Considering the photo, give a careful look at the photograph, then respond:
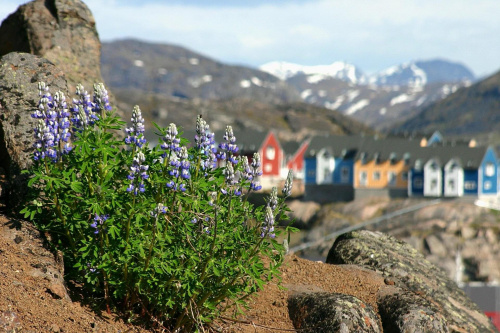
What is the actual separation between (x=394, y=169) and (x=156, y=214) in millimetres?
90097

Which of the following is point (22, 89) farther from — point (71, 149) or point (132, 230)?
point (132, 230)

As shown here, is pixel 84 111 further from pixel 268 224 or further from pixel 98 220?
pixel 268 224

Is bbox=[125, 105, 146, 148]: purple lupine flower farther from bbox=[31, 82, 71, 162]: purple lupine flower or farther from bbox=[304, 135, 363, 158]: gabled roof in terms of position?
bbox=[304, 135, 363, 158]: gabled roof

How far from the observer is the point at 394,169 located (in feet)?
306

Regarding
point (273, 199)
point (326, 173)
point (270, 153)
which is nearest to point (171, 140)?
point (273, 199)

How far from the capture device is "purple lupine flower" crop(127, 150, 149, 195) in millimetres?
6789

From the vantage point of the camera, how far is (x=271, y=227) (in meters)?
6.65

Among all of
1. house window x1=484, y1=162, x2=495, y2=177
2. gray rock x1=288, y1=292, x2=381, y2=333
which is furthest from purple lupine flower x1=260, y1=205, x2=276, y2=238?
house window x1=484, y1=162, x2=495, y2=177

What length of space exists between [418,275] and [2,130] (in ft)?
25.8

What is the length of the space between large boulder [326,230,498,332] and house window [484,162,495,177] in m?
81.6

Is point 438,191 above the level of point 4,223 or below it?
below

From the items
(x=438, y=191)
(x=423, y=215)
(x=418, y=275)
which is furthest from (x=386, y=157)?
(x=418, y=275)

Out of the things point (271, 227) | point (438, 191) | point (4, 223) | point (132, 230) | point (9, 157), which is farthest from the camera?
point (438, 191)

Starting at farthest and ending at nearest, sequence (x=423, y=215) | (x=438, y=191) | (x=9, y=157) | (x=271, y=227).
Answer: (x=438, y=191) < (x=423, y=215) < (x=9, y=157) < (x=271, y=227)
